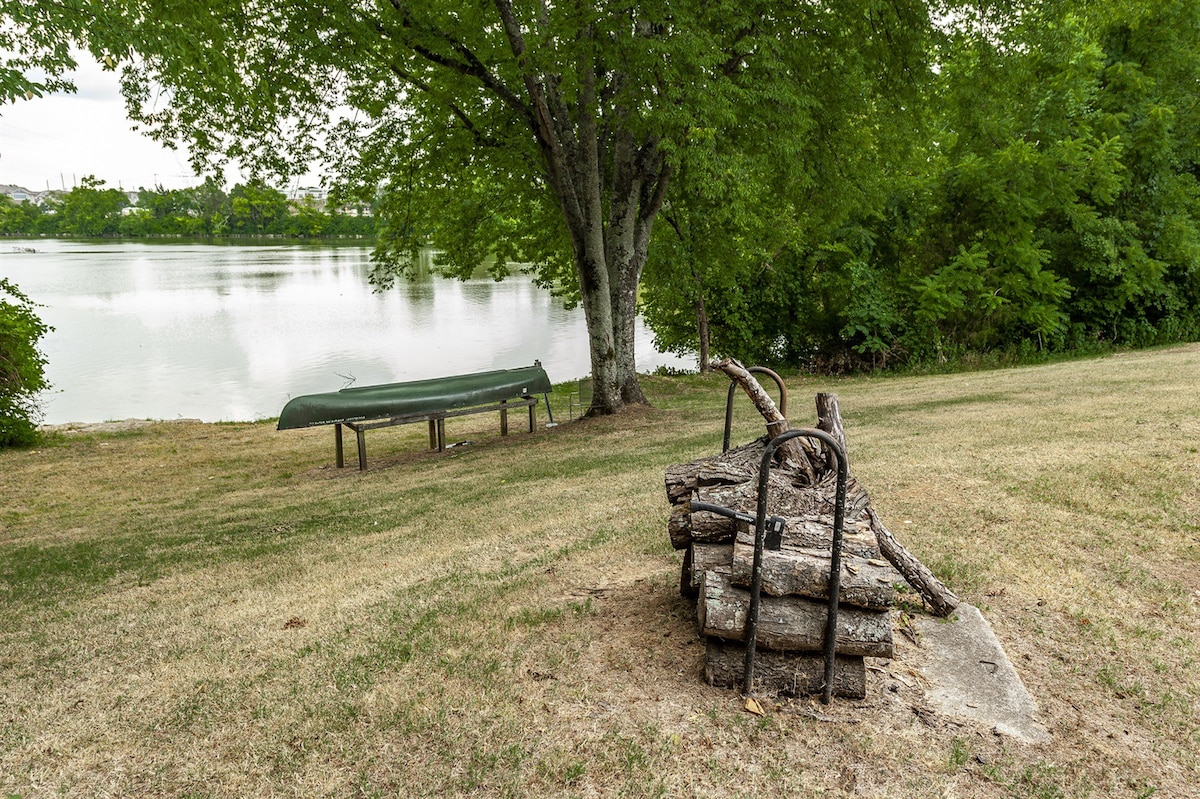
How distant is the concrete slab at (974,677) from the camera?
349cm

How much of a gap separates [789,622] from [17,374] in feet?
50.7

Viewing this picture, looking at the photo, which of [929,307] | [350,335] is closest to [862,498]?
[929,307]

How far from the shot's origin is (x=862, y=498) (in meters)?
4.24

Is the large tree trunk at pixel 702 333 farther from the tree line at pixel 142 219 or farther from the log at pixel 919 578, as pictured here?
the tree line at pixel 142 219

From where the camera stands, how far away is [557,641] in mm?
Result: 4301

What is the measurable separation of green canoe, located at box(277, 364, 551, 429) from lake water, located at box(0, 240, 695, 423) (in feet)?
29.1

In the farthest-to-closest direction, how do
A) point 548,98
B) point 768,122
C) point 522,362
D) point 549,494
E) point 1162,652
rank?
point 522,362, point 548,98, point 768,122, point 549,494, point 1162,652

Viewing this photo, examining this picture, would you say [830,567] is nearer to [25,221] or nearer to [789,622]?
[789,622]

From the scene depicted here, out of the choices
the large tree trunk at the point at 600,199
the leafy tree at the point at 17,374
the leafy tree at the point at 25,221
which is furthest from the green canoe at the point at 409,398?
the leafy tree at the point at 25,221

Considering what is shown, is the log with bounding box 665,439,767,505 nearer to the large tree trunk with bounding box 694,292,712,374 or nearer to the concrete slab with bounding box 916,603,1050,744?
the concrete slab with bounding box 916,603,1050,744

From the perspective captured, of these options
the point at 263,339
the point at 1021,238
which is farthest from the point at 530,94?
the point at 263,339

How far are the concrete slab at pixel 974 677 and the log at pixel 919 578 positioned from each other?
81mm

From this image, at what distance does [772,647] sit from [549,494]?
487cm

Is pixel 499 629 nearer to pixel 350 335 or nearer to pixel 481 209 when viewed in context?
pixel 481 209
